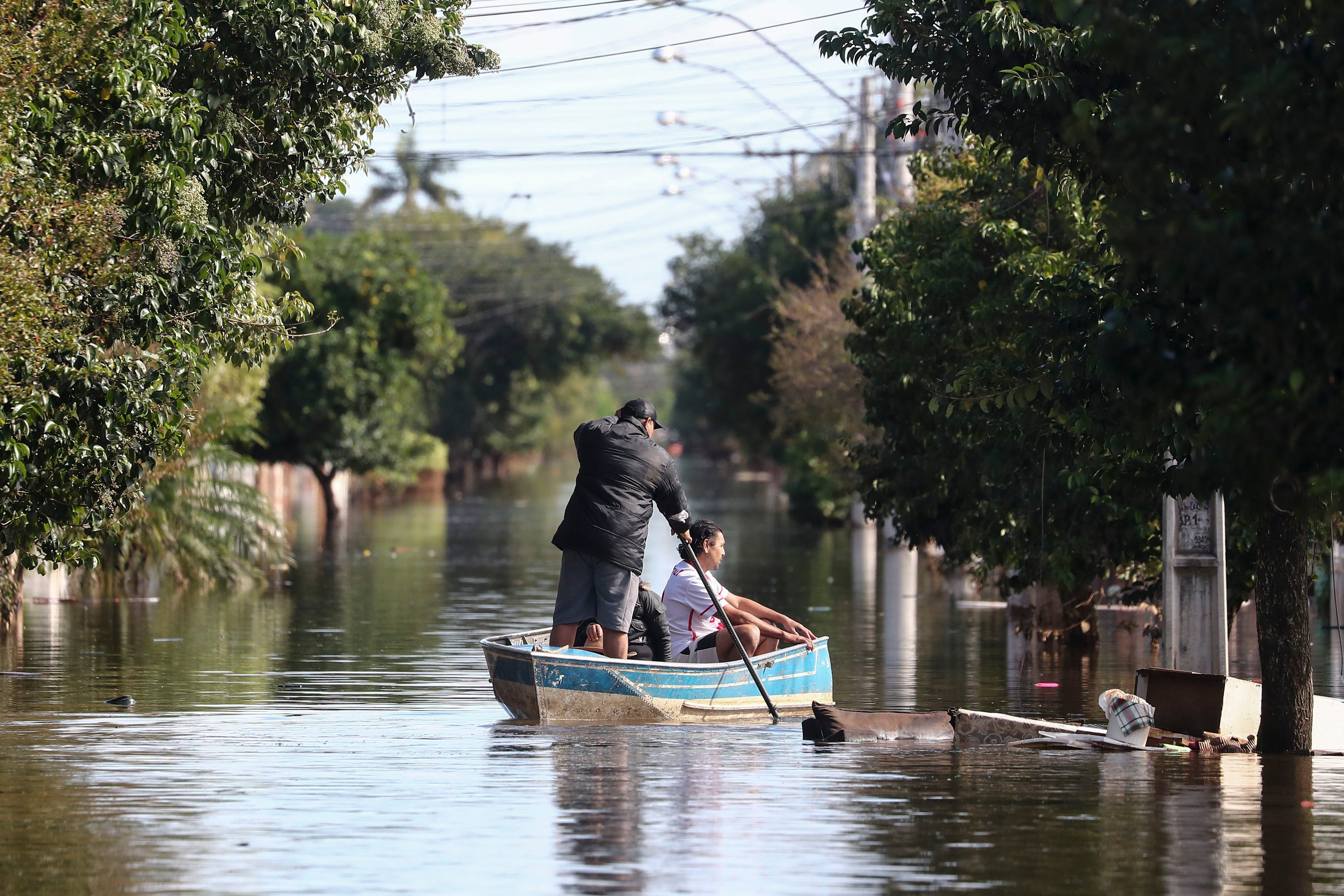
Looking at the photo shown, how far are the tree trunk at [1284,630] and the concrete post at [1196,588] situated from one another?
6.24 ft

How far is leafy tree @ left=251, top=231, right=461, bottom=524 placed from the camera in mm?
45875

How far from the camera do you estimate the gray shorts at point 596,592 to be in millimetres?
13508

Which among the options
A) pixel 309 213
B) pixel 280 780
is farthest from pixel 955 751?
pixel 309 213

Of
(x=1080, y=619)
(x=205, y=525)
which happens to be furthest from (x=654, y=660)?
(x=205, y=525)

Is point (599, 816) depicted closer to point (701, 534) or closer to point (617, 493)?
point (617, 493)

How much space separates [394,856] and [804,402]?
28979 millimetres

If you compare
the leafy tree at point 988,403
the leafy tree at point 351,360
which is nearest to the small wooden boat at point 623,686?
the leafy tree at point 988,403

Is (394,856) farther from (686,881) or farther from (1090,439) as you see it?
(1090,439)

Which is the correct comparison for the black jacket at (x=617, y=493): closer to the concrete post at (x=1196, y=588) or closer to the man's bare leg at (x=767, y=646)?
the man's bare leg at (x=767, y=646)

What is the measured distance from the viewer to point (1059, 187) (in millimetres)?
13945

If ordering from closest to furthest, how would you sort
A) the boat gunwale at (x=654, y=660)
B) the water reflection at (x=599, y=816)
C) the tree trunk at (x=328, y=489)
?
the water reflection at (x=599, y=816)
the boat gunwale at (x=654, y=660)
the tree trunk at (x=328, y=489)

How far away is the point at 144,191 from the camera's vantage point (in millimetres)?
12852

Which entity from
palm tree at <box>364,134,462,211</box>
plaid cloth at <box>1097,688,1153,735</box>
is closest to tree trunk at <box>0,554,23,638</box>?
plaid cloth at <box>1097,688,1153,735</box>

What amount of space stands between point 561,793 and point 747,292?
1729 inches
